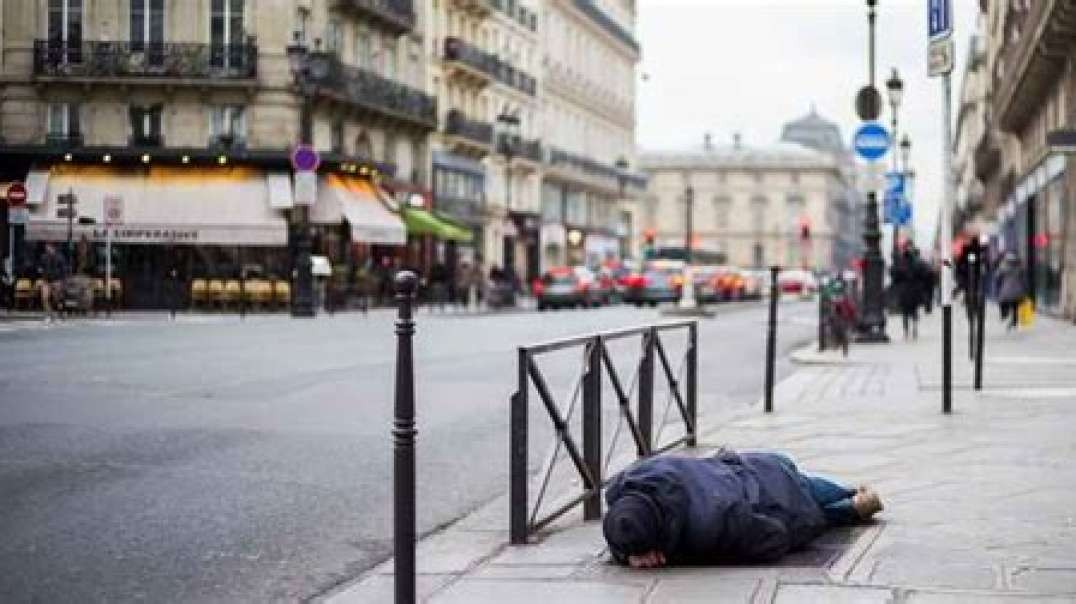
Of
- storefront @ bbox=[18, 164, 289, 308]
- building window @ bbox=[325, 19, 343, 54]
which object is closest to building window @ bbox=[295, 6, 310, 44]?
building window @ bbox=[325, 19, 343, 54]

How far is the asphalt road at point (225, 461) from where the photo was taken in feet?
21.6

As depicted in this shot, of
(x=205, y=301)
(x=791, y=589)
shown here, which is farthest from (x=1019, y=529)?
(x=205, y=301)

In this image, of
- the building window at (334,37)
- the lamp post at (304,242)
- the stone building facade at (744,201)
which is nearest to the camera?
the lamp post at (304,242)

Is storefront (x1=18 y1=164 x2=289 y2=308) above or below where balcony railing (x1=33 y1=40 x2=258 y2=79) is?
below

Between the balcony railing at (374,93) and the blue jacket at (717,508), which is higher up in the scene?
the balcony railing at (374,93)

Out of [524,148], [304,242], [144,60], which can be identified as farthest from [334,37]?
[524,148]

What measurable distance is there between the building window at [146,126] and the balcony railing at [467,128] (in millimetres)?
17700

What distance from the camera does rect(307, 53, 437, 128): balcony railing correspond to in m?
49.0

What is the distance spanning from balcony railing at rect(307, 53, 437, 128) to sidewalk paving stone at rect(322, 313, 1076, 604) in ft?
107

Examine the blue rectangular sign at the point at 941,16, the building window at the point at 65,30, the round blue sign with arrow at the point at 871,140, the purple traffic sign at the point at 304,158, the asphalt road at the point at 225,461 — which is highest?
the building window at the point at 65,30

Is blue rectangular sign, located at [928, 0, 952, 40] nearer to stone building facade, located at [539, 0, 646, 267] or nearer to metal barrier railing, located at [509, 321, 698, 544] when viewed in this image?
metal barrier railing, located at [509, 321, 698, 544]

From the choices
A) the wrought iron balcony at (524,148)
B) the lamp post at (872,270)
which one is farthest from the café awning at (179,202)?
the wrought iron balcony at (524,148)

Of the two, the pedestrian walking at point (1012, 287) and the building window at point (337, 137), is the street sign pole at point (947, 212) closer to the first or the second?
the pedestrian walking at point (1012, 287)

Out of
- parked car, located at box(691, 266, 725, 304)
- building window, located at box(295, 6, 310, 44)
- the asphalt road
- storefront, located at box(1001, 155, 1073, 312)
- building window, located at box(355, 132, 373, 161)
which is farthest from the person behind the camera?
parked car, located at box(691, 266, 725, 304)
